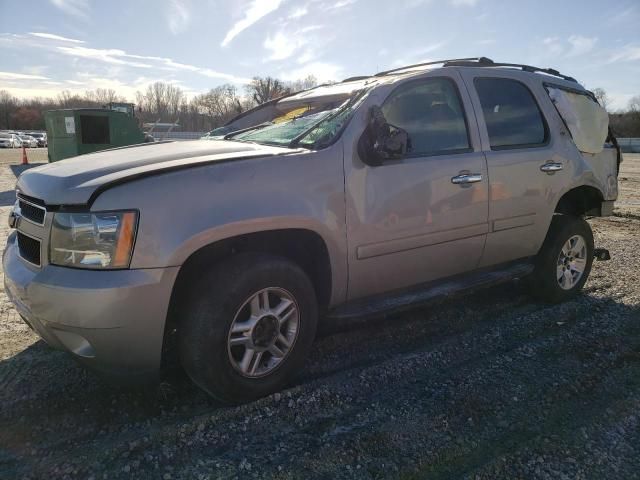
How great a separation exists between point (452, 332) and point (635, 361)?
4.03 ft

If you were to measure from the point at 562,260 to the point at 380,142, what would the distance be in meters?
2.55

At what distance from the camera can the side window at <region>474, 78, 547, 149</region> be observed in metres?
3.57

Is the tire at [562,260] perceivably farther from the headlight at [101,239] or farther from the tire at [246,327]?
the headlight at [101,239]

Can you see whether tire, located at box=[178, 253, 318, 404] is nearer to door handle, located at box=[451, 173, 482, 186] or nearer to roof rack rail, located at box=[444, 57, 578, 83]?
door handle, located at box=[451, 173, 482, 186]

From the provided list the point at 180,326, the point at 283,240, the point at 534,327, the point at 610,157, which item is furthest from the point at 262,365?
the point at 610,157

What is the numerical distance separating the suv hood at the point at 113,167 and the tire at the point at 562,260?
272 centimetres

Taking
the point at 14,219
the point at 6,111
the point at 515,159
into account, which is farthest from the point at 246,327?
the point at 6,111

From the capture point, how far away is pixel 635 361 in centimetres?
320

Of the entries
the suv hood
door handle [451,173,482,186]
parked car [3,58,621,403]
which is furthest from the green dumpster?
door handle [451,173,482,186]

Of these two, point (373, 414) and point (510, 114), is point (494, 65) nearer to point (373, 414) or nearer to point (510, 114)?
point (510, 114)

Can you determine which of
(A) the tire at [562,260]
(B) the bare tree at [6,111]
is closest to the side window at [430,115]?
(A) the tire at [562,260]

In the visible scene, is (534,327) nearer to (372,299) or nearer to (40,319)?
(372,299)

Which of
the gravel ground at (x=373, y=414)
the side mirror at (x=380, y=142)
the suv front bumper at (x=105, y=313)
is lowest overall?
the gravel ground at (x=373, y=414)

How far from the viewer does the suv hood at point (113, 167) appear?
7.38 ft
